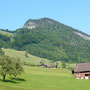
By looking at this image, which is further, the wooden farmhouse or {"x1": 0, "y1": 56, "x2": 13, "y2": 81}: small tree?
the wooden farmhouse

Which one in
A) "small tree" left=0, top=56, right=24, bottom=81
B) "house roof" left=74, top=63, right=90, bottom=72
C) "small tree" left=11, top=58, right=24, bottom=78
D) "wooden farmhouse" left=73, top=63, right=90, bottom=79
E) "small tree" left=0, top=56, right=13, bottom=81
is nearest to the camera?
"small tree" left=0, top=56, right=13, bottom=81

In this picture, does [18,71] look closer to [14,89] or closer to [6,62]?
[6,62]

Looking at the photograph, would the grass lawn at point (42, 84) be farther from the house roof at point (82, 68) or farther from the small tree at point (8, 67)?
the house roof at point (82, 68)

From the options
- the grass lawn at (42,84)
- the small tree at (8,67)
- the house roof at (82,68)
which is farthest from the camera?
the house roof at (82,68)

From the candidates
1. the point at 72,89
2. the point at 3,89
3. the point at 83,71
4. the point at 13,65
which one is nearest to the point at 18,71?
the point at 13,65

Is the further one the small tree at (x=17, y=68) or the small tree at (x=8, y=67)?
the small tree at (x=17, y=68)

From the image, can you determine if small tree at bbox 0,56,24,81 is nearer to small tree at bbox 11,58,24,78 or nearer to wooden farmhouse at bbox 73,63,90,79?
small tree at bbox 11,58,24,78

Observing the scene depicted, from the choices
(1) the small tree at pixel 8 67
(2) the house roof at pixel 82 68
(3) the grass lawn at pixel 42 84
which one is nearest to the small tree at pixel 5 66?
(1) the small tree at pixel 8 67

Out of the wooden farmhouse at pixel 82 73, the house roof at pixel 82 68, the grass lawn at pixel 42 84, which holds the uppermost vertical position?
the house roof at pixel 82 68

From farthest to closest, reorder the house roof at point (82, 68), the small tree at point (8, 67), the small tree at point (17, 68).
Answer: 1. the house roof at point (82, 68)
2. the small tree at point (17, 68)
3. the small tree at point (8, 67)

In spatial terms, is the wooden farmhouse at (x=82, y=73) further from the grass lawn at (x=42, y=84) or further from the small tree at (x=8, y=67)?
the small tree at (x=8, y=67)

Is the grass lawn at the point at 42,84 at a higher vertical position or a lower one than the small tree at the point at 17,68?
lower

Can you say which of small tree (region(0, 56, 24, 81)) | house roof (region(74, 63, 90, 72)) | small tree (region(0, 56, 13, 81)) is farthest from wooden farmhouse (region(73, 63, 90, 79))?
small tree (region(0, 56, 13, 81))

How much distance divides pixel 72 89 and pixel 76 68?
48.3m
